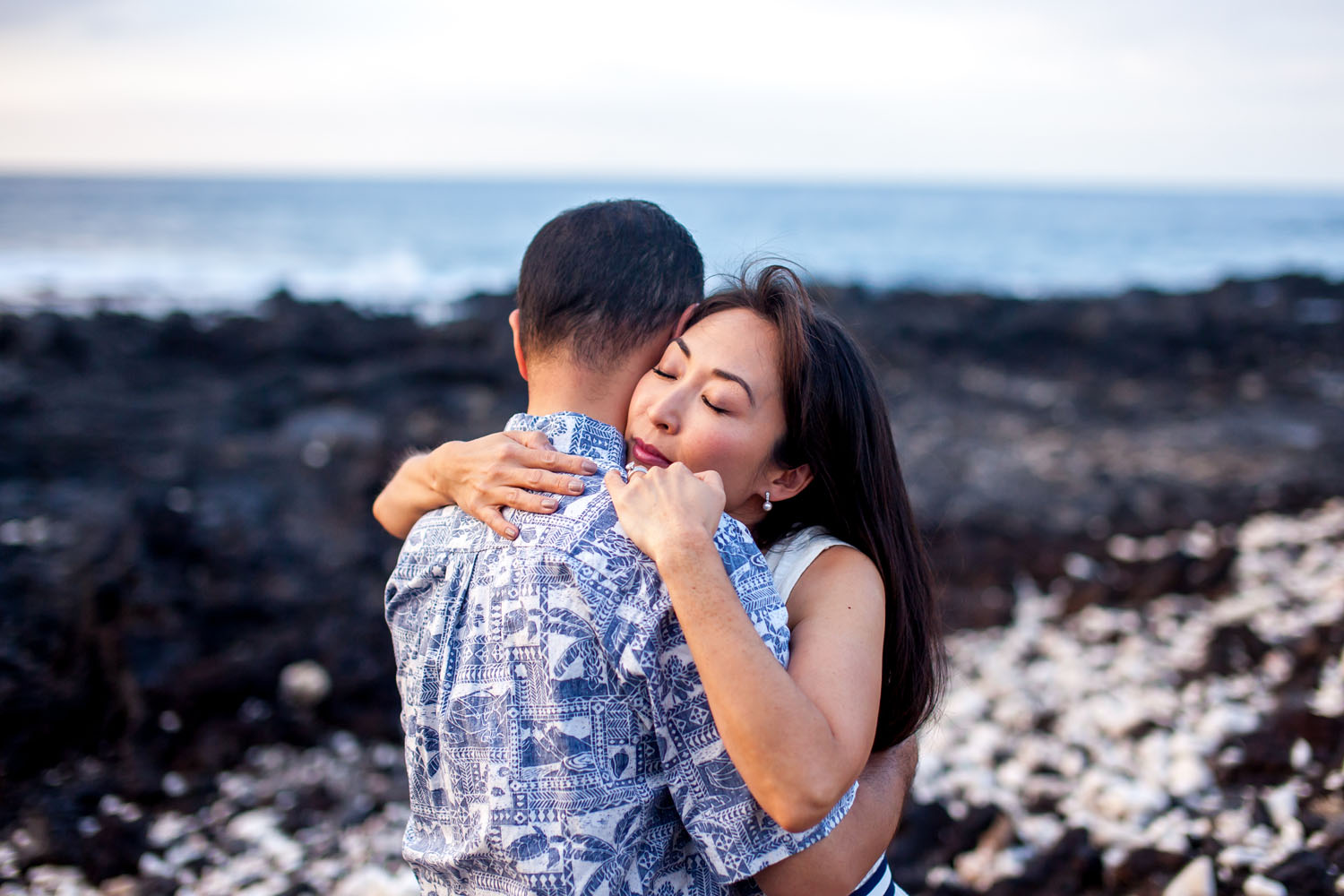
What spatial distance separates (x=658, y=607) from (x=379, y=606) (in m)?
4.90

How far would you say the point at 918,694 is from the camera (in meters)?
2.07

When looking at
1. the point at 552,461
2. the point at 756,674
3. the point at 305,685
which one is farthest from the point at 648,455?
the point at 305,685

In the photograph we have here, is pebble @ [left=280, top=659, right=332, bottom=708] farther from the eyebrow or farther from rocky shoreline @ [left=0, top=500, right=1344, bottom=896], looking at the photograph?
the eyebrow

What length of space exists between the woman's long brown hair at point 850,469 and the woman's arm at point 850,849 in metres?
0.21

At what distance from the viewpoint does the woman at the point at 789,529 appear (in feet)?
4.56

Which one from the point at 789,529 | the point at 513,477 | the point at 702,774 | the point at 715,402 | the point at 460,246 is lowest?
the point at 460,246

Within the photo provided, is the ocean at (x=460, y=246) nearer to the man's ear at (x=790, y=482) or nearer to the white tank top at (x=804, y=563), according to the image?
the man's ear at (x=790, y=482)

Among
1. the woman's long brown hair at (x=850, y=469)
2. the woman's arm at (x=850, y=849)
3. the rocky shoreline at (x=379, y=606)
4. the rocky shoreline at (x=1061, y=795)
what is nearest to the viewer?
the woman's arm at (x=850, y=849)

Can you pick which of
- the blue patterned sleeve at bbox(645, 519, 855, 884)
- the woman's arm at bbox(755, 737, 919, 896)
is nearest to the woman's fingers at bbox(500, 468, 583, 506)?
the blue patterned sleeve at bbox(645, 519, 855, 884)

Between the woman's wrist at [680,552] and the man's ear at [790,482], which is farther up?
the woman's wrist at [680,552]

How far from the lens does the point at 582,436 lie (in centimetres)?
176

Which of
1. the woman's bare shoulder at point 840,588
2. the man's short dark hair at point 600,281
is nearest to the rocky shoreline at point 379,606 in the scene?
the woman's bare shoulder at point 840,588

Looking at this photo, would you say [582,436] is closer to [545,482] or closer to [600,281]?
[545,482]

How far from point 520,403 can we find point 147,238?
33074 millimetres
